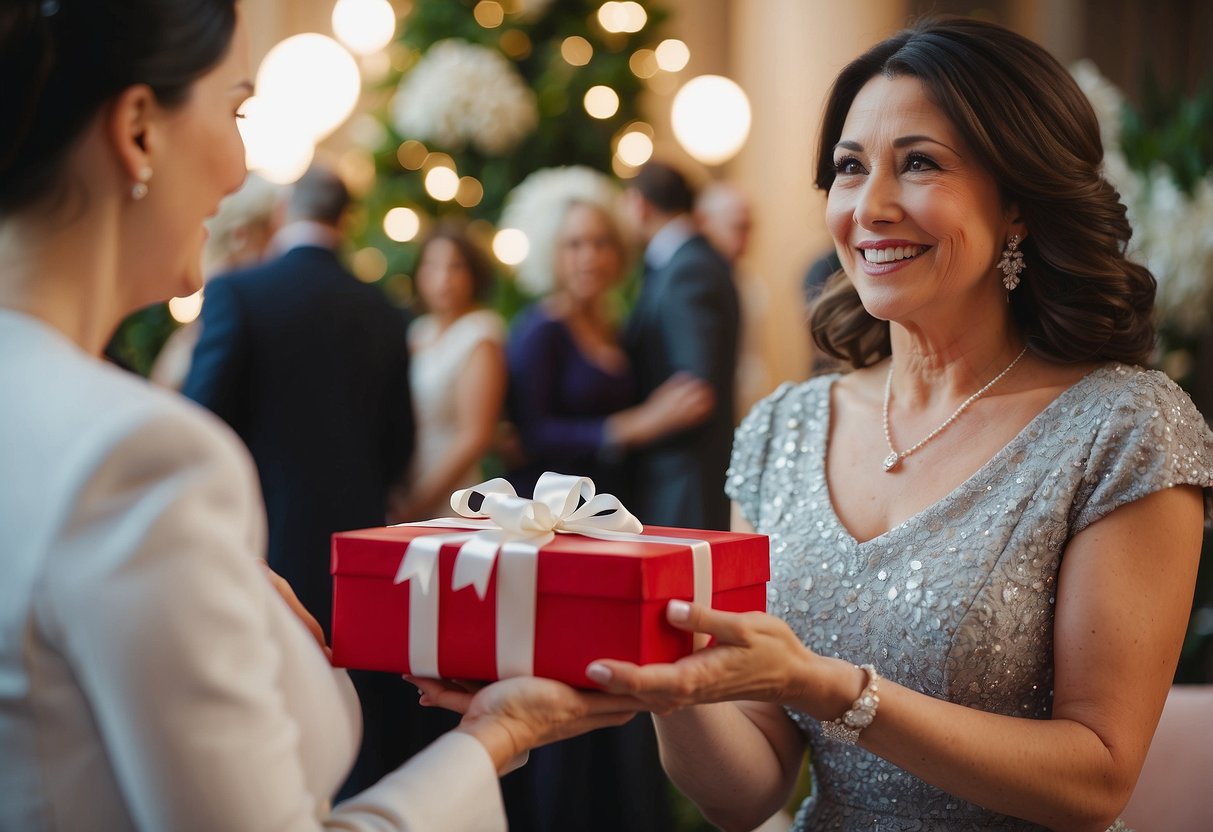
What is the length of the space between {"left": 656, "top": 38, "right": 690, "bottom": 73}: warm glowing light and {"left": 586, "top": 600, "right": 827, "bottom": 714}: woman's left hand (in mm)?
5050

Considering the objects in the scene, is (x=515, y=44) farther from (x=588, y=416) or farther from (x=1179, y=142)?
(x=1179, y=142)

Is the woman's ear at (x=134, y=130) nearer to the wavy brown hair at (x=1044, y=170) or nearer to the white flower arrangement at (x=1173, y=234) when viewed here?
the wavy brown hair at (x=1044, y=170)

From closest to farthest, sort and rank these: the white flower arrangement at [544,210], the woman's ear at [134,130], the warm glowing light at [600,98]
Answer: the woman's ear at [134,130] < the white flower arrangement at [544,210] < the warm glowing light at [600,98]

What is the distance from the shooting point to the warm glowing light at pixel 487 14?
5965 millimetres

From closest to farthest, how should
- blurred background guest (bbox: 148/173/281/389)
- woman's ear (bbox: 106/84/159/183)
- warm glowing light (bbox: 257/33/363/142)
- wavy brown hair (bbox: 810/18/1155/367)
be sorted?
woman's ear (bbox: 106/84/159/183) < wavy brown hair (bbox: 810/18/1155/367) < blurred background guest (bbox: 148/173/281/389) < warm glowing light (bbox: 257/33/363/142)

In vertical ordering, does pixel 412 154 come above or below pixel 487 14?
below

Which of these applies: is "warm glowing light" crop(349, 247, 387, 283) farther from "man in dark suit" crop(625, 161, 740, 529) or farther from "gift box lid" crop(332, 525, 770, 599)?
"gift box lid" crop(332, 525, 770, 599)

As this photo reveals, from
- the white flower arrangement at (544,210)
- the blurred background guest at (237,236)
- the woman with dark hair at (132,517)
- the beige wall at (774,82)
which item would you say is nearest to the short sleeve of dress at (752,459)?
the woman with dark hair at (132,517)

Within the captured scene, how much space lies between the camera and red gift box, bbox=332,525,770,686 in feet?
4.29

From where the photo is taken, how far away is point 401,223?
5.86 metres

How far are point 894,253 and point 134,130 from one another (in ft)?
3.76

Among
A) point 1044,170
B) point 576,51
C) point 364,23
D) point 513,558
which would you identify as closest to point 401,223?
point 364,23

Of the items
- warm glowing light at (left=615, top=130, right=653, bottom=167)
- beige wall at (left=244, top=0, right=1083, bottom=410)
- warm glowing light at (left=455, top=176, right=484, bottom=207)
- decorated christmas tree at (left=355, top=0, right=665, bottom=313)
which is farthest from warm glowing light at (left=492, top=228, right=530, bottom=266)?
beige wall at (left=244, top=0, right=1083, bottom=410)

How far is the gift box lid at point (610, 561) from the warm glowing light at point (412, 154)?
468 cm
